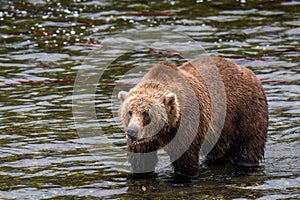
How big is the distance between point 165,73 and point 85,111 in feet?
11.2

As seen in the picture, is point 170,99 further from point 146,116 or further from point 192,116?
point 192,116

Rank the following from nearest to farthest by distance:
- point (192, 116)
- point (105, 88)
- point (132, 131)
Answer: point (132, 131), point (192, 116), point (105, 88)

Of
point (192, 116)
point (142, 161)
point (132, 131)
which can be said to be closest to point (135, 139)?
point (132, 131)

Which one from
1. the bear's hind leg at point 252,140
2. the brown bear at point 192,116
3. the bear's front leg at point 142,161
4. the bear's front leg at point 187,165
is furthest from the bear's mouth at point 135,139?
the bear's hind leg at point 252,140

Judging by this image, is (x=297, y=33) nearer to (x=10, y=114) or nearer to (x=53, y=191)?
(x=10, y=114)

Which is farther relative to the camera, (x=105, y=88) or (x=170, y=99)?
(x=105, y=88)

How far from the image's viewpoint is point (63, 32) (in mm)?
16125

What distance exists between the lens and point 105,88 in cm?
1270

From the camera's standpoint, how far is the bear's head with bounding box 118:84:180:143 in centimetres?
764

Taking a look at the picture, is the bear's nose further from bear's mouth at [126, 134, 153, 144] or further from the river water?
the river water

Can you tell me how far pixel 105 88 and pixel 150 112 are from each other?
16.7 ft

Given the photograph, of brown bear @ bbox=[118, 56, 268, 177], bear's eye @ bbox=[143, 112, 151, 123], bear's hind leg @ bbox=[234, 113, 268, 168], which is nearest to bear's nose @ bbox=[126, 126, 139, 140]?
brown bear @ bbox=[118, 56, 268, 177]

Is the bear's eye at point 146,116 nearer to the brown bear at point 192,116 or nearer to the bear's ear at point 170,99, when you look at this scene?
the brown bear at point 192,116

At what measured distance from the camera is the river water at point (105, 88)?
8.17m
